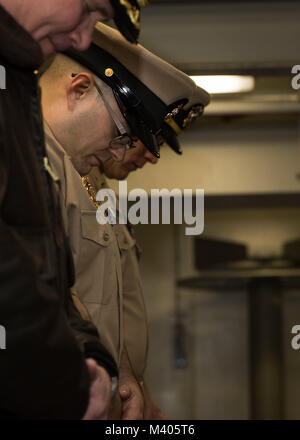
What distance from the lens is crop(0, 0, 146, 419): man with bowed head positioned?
1.10 meters

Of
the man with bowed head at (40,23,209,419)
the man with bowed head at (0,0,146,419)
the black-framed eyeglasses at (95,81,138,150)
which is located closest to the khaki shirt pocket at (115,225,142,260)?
the man with bowed head at (40,23,209,419)

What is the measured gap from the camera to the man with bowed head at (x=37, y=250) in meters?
1.10

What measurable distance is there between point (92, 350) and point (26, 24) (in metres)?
0.60

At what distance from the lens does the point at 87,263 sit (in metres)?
1.97

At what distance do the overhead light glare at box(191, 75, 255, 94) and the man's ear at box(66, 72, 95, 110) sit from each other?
2003 millimetres

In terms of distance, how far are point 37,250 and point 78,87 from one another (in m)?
0.93

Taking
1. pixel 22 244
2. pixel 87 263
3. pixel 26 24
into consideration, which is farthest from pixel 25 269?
pixel 87 263

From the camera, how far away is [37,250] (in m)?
1.24

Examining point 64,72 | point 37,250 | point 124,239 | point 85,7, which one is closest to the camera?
point 37,250

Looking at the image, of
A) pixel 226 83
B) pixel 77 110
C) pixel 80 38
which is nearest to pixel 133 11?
pixel 80 38

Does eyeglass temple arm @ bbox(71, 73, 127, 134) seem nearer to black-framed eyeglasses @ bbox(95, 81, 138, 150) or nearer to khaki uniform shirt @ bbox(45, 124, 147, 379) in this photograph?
black-framed eyeglasses @ bbox(95, 81, 138, 150)

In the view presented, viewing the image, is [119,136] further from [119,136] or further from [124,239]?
[124,239]

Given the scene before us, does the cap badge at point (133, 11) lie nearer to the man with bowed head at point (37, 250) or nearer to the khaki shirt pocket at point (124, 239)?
the man with bowed head at point (37, 250)
